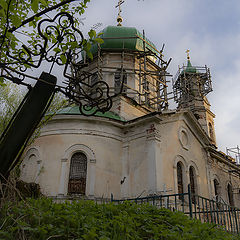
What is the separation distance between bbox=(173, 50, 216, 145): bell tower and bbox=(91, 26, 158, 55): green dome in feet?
25.2

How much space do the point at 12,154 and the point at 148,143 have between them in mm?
8403

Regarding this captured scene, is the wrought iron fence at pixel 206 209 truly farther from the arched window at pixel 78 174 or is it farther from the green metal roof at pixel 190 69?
the green metal roof at pixel 190 69

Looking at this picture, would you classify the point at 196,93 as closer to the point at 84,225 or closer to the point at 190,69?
the point at 190,69

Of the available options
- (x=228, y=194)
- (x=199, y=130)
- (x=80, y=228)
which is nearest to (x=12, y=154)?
(x=80, y=228)

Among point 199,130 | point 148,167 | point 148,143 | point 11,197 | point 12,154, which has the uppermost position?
point 199,130

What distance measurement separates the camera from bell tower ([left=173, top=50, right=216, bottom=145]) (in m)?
24.6

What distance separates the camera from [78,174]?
11.2 metres

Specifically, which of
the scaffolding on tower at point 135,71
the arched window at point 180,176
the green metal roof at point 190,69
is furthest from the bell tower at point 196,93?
the arched window at point 180,176

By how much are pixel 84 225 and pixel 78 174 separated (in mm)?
8127

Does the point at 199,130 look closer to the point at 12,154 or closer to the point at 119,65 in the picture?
the point at 119,65

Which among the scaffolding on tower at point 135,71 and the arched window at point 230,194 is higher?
the scaffolding on tower at point 135,71

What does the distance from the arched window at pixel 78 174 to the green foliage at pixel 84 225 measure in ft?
22.6

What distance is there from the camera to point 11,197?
3.58 metres

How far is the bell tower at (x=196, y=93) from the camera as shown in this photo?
24562 mm
